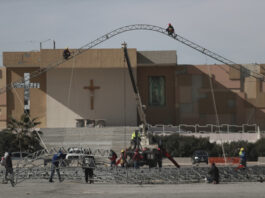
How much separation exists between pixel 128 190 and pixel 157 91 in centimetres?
4856

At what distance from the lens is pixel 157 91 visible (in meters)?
73.9

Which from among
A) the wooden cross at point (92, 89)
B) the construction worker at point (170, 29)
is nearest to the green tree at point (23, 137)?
the wooden cross at point (92, 89)

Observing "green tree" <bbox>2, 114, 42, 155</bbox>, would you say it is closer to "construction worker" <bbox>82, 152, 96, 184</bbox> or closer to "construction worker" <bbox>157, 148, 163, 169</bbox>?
"construction worker" <bbox>157, 148, 163, 169</bbox>

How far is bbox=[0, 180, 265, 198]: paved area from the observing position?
23547 mm

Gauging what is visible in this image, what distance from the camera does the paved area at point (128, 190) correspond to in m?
23.5

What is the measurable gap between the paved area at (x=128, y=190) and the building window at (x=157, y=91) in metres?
45.2

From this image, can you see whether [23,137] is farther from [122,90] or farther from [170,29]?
[122,90]

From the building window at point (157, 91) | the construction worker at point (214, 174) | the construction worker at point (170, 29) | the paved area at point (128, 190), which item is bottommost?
the paved area at point (128, 190)

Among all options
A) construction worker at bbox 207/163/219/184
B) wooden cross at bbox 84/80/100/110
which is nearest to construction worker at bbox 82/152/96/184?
construction worker at bbox 207/163/219/184

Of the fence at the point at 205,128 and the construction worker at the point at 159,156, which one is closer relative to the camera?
the construction worker at the point at 159,156

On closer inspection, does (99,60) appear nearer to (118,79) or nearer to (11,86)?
(118,79)

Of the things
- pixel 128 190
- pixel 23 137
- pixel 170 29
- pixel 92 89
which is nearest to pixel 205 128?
pixel 92 89

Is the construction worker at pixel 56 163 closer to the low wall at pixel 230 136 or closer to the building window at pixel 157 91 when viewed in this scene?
the low wall at pixel 230 136

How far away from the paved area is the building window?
148 feet
